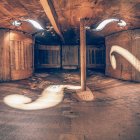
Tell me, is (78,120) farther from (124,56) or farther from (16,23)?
(124,56)

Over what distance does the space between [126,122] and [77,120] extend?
4.67ft

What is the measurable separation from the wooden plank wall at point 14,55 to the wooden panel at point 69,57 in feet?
15.7

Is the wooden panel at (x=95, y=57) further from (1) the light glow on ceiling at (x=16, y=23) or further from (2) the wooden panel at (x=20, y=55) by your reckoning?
(1) the light glow on ceiling at (x=16, y=23)

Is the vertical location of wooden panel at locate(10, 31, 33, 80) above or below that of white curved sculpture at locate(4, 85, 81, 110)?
above

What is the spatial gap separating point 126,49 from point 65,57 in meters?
6.74

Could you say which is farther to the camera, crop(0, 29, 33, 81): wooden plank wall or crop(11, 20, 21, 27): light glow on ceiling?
crop(0, 29, 33, 81): wooden plank wall

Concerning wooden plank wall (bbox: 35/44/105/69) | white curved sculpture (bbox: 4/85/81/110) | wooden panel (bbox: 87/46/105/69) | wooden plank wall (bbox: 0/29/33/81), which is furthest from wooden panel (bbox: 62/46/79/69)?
white curved sculpture (bbox: 4/85/81/110)

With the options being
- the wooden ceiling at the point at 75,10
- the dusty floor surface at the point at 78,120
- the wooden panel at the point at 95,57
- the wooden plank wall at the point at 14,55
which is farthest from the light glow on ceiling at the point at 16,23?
the wooden panel at the point at 95,57

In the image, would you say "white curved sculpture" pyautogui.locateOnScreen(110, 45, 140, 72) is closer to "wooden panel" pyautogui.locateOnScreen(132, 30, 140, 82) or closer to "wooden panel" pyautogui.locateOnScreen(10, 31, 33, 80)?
"wooden panel" pyautogui.locateOnScreen(132, 30, 140, 82)

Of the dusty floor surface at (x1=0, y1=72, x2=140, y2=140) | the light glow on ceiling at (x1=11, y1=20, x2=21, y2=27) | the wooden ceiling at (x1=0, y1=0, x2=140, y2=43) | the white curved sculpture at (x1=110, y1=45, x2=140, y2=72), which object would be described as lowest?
the dusty floor surface at (x1=0, y1=72, x2=140, y2=140)

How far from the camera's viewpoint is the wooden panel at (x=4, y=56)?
10.6 meters

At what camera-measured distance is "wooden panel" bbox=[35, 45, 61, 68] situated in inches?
628

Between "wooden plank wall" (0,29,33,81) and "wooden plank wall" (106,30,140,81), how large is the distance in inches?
241

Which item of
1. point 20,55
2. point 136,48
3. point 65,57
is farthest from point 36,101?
point 65,57
